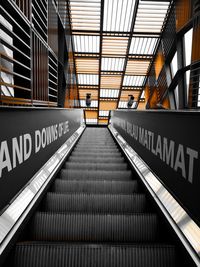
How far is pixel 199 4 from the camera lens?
6.73 m

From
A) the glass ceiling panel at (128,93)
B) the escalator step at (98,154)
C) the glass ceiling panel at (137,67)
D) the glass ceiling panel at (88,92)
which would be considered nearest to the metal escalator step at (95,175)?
the escalator step at (98,154)

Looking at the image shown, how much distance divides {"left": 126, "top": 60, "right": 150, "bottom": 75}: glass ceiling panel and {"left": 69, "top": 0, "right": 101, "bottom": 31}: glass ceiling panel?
3.03 m

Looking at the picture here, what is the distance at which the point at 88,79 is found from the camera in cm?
1562

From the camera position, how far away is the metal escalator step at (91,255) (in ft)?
5.68

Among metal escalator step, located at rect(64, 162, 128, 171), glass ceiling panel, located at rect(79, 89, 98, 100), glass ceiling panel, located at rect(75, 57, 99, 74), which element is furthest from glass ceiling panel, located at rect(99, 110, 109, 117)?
metal escalator step, located at rect(64, 162, 128, 171)

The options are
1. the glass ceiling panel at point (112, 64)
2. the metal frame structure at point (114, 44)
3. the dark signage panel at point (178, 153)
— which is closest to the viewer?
the dark signage panel at point (178, 153)

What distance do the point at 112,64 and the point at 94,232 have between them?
42.6ft

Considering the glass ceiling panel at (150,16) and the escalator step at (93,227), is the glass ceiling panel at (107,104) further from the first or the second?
the escalator step at (93,227)

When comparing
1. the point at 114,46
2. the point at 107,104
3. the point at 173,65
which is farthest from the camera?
the point at 107,104

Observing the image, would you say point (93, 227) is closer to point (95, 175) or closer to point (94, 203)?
point (94, 203)

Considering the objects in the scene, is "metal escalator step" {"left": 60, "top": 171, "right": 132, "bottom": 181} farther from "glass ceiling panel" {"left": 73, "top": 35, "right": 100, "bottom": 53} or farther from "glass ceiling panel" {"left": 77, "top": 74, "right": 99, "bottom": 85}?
"glass ceiling panel" {"left": 77, "top": 74, "right": 99, "bottom": 85}

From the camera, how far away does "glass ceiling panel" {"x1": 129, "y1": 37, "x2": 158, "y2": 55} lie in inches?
488

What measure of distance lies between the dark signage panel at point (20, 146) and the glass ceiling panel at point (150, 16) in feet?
29.4

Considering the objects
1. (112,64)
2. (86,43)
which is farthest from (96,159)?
(112,64)
